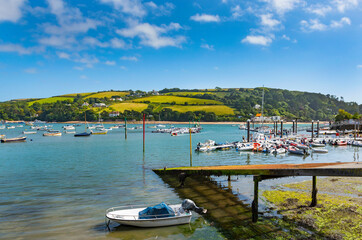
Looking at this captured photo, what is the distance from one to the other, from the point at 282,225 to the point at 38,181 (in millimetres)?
28755

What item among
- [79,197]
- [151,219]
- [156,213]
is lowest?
[79,197]

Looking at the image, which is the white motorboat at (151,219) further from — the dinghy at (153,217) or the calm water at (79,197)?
the calm water at (79,197)

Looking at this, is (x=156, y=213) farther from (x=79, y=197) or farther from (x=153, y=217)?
(x=79, y=197)

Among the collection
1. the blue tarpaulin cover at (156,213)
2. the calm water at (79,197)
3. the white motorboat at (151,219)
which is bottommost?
the calm water at (79,197)

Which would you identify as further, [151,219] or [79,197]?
[79,197]

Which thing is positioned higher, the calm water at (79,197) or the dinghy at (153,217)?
the dinghy at (153,217)

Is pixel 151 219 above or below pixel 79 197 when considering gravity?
above

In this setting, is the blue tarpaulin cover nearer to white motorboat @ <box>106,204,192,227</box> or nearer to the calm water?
white motorboat @ <box>106,204,192,227</box>

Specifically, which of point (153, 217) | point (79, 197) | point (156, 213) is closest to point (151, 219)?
point (153, 217)

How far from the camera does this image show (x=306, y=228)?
16797 millimetres

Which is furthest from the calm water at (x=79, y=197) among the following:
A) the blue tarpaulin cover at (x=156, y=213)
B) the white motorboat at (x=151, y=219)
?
the blue tarpaulin cover at (x=156, y=213)

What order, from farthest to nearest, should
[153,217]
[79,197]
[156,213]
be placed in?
[79,197], [156,213], [153,217]

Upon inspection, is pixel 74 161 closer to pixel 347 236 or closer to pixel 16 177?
pixel 16 177

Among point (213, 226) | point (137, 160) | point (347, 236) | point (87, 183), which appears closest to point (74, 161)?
point (137, 160)
